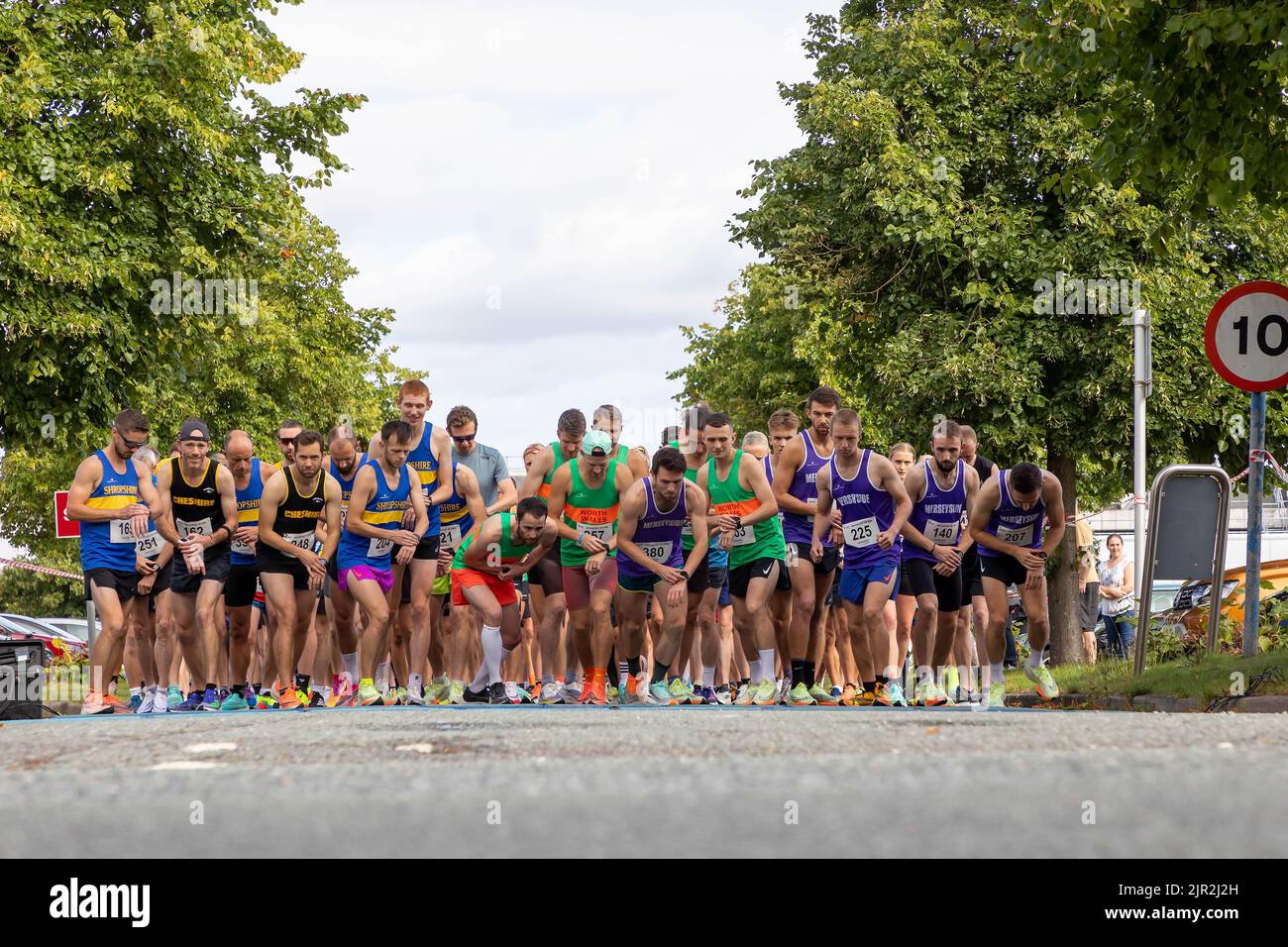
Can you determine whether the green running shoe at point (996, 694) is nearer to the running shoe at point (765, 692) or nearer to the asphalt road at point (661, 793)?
the running shoe at point (765, 692)

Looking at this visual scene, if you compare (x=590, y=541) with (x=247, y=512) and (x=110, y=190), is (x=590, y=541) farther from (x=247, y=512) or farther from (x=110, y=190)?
(x=110, y=190)

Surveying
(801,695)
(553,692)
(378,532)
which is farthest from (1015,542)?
(378,532)

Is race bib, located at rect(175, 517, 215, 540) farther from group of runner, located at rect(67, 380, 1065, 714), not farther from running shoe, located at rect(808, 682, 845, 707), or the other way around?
running shoe, located at rect(808, 682, 845, 707)

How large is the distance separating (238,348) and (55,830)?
34438mm

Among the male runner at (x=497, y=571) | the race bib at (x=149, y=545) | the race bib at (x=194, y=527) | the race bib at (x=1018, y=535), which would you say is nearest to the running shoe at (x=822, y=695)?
the race bib at (x=1018, y=535)

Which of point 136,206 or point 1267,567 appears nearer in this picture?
point 1267,567

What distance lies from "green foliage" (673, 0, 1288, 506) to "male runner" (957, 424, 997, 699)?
10.4 metres

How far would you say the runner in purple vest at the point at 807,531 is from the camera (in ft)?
42.2

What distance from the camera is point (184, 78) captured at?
2206 centimetres

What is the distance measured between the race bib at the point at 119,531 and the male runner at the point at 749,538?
4.13 meters

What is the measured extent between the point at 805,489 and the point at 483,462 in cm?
258
